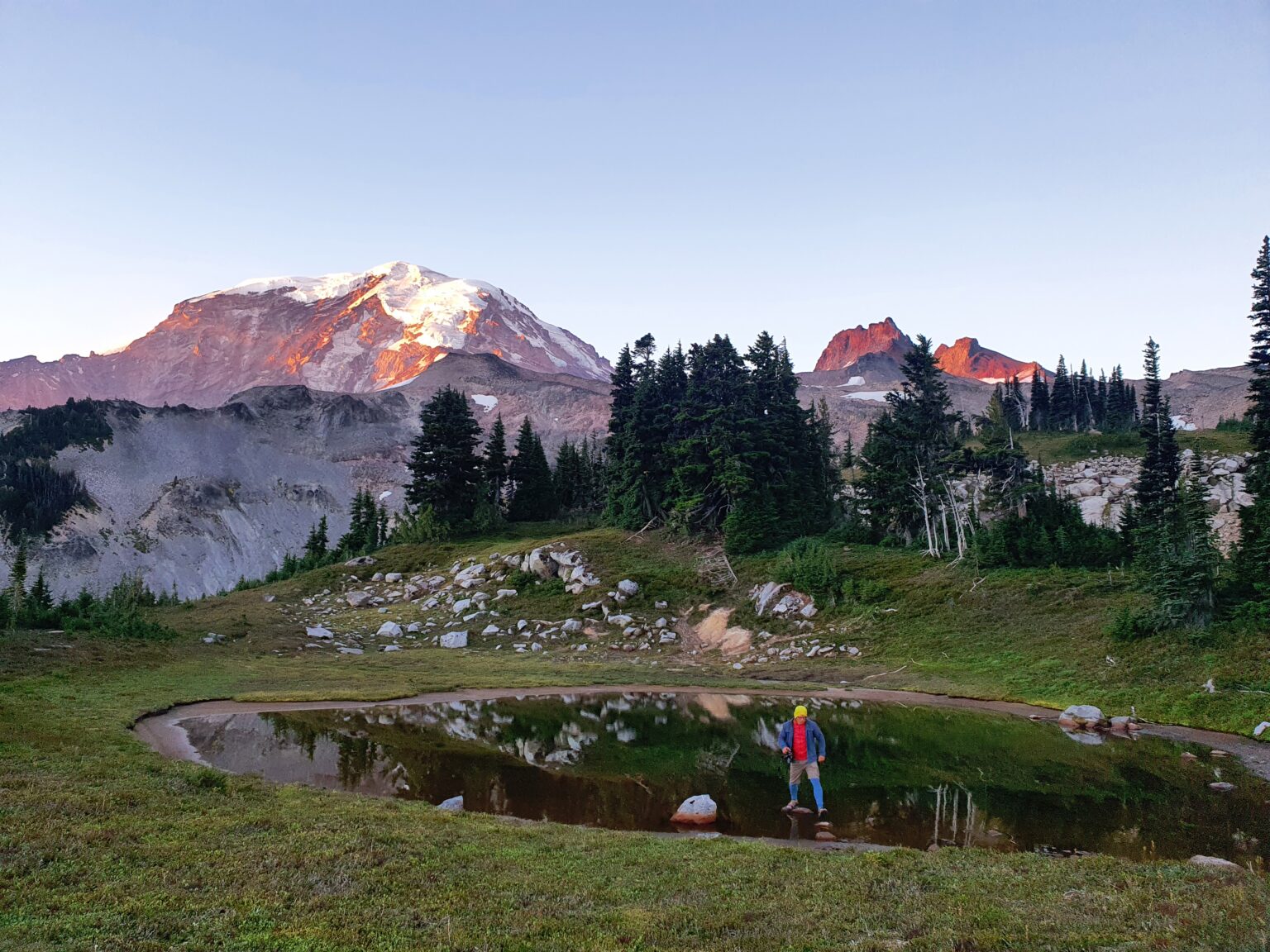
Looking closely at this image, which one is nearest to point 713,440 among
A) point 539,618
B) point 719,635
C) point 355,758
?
point 719,635

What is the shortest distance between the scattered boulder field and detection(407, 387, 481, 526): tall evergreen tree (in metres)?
14.7

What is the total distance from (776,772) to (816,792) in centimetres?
348

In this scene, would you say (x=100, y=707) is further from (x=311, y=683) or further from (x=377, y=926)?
(x=377, y=926)

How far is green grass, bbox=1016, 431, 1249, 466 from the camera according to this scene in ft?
287

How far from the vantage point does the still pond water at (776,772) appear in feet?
45.1

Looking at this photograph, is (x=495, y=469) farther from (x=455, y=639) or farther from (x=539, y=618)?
(x=455, y=639)

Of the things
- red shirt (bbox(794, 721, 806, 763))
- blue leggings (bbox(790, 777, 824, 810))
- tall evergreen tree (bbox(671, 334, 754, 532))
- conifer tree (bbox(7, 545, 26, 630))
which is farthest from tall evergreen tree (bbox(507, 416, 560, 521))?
blue leggings (bbox(790, 777, 824, 810))

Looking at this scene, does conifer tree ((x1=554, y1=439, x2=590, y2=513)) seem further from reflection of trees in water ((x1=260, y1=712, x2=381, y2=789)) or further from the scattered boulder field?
reflection of trees in water ((x1=260, y1=712, x2=381, y2=789))

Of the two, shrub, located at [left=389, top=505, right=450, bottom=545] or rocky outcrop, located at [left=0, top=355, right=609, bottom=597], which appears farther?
rocky outcrop, located at [left=0, top=355, right=609, bottom=597]

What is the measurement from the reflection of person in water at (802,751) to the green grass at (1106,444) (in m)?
89.6

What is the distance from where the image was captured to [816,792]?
50.1ft

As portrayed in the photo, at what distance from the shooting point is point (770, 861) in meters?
10.7

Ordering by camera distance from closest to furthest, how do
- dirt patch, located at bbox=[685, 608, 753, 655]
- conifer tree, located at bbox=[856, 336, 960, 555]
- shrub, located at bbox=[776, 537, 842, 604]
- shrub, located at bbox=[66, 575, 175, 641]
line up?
shrub, located at bbox=[66, 575, 175, 641] < dirt patch, located at bbox=[685, 608, 753, 655] < shrub, located at bbox=[776, 537, 842, 604] < conifer tree, located at bbox=[856, 336, 960, 555]

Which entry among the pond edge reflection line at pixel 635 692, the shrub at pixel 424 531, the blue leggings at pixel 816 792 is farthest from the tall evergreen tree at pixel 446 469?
the blue leggings at pixel 816 792
